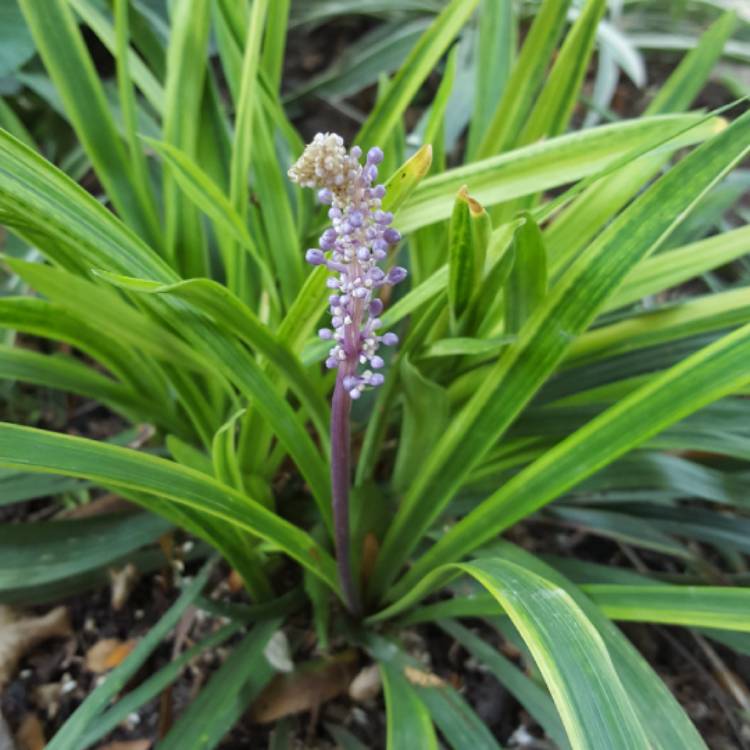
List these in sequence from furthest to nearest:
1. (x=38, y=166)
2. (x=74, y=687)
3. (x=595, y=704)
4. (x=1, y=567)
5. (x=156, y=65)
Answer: (x=156, y=65), (x=74, y=687), (x=1, y=567), (x=38, y=166), (x=595, y=704)

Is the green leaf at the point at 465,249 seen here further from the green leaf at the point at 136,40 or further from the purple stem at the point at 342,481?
the green leaf at the point at 136,40

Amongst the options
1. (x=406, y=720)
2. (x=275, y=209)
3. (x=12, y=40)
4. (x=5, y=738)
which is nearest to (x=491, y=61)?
(x=275, y=209)

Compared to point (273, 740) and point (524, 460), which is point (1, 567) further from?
point (524, 460)

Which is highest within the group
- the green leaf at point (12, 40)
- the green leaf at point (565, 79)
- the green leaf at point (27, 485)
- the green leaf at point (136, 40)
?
the green leaf at point (12, 40)

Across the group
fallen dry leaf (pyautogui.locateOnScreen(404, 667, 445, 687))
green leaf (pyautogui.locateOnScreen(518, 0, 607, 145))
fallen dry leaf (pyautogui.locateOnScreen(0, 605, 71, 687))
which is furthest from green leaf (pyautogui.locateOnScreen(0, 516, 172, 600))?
green leaf (pyautogui.locateOnScreen(518, 0, 607, 145))

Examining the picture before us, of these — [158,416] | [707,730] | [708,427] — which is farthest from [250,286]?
[707,730]

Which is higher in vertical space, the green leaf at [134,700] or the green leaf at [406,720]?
the green leaf at [134,700]

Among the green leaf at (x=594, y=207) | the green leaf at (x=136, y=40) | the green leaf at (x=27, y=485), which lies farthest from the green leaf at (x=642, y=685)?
the green leaf at (x=136, y=40)
